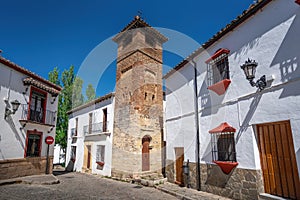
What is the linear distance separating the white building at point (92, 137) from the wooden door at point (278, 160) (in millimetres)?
9702

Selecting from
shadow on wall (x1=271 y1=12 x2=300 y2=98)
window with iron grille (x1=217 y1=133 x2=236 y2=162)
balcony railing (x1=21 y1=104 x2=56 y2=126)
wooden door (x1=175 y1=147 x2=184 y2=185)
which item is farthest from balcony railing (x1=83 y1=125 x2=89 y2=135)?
shadow on wall (x1=271 y1=12 x2=300 y2=98)

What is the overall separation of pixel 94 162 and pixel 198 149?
9669 millimetres

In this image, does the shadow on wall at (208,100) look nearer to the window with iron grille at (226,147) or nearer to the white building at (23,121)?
the window with iron grille at (226,147)

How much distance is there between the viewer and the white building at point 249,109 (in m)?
4.34

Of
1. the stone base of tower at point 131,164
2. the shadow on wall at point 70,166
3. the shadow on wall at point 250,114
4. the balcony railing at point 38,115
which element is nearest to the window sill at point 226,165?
the shadow on wall at point 250,114

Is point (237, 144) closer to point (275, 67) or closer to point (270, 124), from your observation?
point (270, 124)

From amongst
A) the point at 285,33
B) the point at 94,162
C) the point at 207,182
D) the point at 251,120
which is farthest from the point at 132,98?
the point at 285,33

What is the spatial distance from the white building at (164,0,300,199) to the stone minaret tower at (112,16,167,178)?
4.25 meters

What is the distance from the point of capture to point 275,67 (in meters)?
4.65

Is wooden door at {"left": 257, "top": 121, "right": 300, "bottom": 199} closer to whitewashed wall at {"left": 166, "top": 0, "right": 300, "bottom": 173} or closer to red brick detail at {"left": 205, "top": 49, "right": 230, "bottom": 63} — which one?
whitewashed wall at {"left": 166, "top": 0, "right": 300, "bottom": 173}

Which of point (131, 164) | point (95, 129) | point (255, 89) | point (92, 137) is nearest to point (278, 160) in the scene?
point (255, 89)

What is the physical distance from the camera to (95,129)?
47.3 ft

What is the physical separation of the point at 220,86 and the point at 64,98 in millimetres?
17576

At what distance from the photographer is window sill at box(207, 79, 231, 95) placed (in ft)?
19.8
